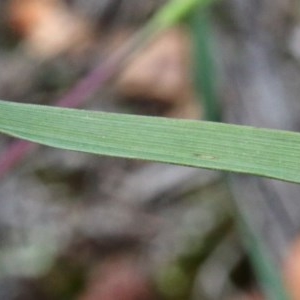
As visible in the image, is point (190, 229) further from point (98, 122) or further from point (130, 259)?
point (98, 122)

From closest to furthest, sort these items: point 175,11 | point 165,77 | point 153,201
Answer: point 175,11, point 153,201, point 165,77

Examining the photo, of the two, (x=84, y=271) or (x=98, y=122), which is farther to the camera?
(x=84, y=271)

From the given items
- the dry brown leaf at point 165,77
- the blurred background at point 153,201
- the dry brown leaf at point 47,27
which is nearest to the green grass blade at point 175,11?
the blurred background at point 153,201

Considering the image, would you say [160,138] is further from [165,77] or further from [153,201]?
[165,77]

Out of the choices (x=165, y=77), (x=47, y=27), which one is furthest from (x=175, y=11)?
(x=47, y=27)

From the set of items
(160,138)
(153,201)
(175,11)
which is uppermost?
(160,138)

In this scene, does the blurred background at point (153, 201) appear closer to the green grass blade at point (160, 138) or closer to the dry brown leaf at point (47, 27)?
the dry brown leaf at point (47, 27)

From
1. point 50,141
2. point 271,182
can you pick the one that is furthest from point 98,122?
point 271,182
